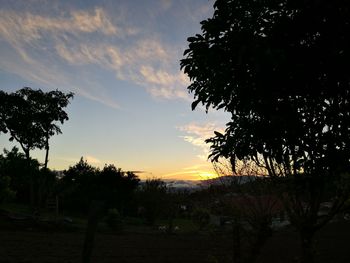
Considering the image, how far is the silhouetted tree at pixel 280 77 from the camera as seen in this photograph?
18.4 feet

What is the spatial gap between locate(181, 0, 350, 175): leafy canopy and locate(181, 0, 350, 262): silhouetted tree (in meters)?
0.01

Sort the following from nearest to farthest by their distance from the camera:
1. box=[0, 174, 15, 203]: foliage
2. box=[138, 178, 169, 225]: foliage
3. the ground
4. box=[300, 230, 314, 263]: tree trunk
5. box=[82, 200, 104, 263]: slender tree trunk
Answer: box=[82, 200, 104, 263]: slender tree trunk
box=[300, 230, 314, 263]: tree trunk
the ground
box=[0, 174, 15, 203]: foliage
box=[138, 178, 169, 225]: foliage

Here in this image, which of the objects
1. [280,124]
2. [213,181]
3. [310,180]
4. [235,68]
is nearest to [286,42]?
[235,68]

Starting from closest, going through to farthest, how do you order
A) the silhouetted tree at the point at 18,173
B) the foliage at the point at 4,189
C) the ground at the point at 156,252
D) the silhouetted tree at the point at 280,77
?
the silhouetted tree at the point at 280,77
the ground at the point at 156,252
the foliage at the point at 4,189
the silhouetted tree at the point at 18,173

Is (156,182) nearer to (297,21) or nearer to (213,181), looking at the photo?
(213,181)

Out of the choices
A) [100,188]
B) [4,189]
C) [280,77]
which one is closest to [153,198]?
[100,188]

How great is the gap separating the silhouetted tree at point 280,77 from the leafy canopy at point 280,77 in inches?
0.5

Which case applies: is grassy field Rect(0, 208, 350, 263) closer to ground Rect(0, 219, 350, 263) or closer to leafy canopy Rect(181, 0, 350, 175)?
ground Rect(0, 219, 350, 263)

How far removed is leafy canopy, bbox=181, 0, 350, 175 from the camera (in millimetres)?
5598

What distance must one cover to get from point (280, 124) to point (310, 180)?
4.93 feet

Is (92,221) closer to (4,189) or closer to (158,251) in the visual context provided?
(158,251)

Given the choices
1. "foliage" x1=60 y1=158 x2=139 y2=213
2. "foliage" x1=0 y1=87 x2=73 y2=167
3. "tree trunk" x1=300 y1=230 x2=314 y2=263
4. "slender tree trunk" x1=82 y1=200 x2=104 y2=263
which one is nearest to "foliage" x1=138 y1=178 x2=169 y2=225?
"foliage" x1=60 y1=158 x2=139 y2=213

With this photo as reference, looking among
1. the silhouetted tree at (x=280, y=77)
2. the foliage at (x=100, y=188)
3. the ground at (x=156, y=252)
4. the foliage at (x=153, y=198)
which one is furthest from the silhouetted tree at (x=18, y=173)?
the silhouetted tree at (x=280, y=77)

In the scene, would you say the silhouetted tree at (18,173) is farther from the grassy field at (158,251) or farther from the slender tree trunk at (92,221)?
the slender tree trunk at (92,221)
